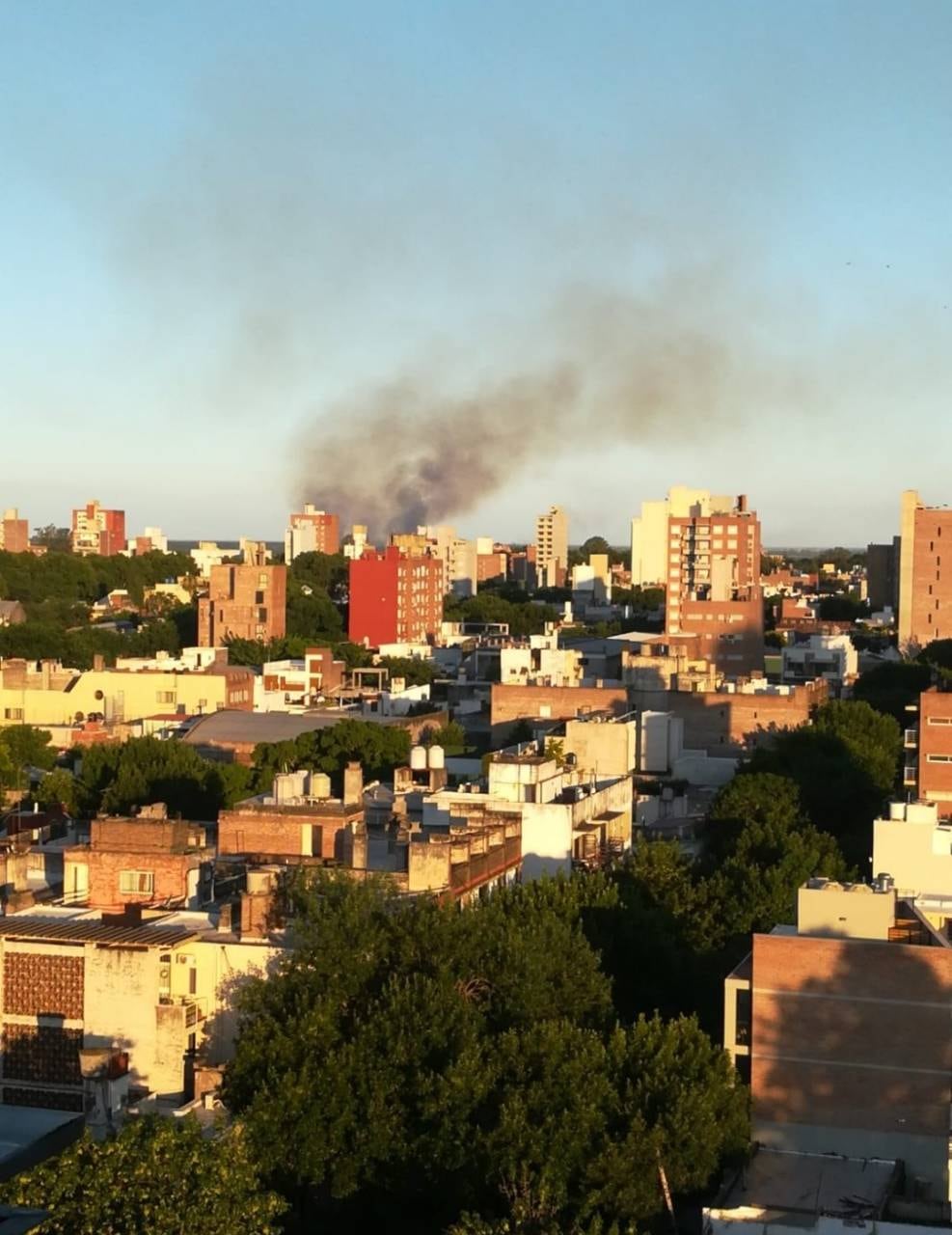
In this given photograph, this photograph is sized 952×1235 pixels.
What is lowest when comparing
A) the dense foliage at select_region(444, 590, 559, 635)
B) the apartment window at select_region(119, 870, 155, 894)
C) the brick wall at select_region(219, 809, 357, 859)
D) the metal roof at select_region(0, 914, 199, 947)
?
the metal roof at select_region(0, 914, 199, 947)

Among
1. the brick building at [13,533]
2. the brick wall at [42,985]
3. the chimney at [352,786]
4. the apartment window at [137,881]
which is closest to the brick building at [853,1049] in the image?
the brick wall at [42,985]

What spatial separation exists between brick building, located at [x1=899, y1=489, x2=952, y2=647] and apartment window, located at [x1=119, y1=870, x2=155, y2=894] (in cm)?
7449

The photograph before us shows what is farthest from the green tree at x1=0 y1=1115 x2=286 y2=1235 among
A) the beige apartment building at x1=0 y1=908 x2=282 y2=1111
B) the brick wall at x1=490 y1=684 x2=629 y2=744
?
the brick wall at x1=490 y1=684 x2=629 y2=744

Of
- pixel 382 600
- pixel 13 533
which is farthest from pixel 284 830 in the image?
pixel 13 533

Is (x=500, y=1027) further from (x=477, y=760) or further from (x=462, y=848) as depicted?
→ (x=477, y=760)

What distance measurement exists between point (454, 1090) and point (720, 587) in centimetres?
7003

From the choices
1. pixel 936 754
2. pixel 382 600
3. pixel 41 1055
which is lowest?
pixel 41 1055

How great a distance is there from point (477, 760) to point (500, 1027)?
29028 mm

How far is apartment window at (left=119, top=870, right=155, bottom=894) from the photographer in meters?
25.7

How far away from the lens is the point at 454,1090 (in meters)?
19.2

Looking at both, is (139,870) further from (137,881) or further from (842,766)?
(842,766)

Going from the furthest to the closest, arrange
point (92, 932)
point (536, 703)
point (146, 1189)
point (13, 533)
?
1. point (13, 533)
2. point (536, 703)
3. point (92, 932)
4. point (146, 1189)

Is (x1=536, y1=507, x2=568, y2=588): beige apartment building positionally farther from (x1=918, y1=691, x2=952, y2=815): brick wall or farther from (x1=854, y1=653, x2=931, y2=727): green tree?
(x1=918, y1=691, x2=952, y2=815): brick wall

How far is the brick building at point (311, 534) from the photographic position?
170125 mm
